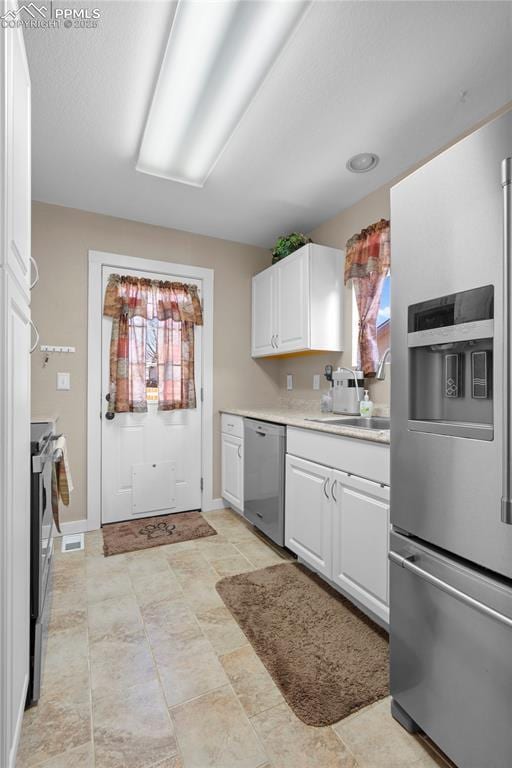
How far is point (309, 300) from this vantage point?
286 centimetres

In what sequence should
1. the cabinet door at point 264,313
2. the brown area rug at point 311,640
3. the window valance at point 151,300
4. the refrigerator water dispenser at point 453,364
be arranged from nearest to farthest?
1. the refrigerator water dispenser at point 453,364
2. the brown area rug at point 311,640
3. the window valance at point 151,300
4. the cabinet door at point 264,313

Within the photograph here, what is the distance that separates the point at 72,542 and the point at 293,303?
245 centimetres

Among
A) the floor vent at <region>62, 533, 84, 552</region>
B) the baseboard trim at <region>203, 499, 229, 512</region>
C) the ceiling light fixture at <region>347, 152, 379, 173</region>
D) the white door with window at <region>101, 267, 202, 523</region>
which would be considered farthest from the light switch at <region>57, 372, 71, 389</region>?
the ceiling light fixture at <region>347, 152, 379, 173</region>

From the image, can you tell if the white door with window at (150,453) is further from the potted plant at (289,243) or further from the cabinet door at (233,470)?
the potted plant at (289,243)

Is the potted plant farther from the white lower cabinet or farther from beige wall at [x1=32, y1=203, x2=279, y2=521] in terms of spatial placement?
the white lower cabinet

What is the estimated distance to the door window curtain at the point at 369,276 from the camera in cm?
258

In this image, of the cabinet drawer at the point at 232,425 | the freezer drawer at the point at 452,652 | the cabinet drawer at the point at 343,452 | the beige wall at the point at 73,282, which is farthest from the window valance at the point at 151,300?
the freezer drawer at the point at 452,652

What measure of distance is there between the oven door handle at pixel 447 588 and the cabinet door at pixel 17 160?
4.59 feet

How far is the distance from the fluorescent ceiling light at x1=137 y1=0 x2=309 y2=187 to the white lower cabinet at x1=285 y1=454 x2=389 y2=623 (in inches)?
73.8

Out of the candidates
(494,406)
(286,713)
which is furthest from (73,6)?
(286,713)

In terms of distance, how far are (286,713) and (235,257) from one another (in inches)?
131

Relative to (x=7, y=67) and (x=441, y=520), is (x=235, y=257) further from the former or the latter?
(x=441, y=520)

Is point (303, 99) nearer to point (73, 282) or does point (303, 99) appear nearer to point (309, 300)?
point (309, 300)

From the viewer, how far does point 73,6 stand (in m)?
1.42
